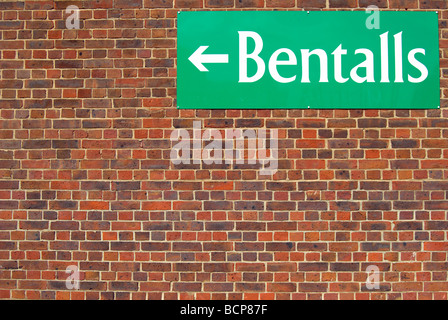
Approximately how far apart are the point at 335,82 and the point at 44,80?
8.03ft

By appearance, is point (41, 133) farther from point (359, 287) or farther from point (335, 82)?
point (359, 287)

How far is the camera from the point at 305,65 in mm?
3109

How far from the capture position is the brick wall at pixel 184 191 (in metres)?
3.06

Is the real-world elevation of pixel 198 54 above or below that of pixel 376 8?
below

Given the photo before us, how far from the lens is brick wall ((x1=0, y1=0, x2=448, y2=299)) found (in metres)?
3.06

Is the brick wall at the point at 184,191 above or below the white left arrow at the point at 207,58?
below

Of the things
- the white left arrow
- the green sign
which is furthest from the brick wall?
the white left arrow

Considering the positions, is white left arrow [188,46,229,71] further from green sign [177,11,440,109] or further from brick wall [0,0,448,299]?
brick wall [0,0,448,299]

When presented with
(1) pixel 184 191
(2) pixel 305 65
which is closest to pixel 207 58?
(2) pixel 305 65

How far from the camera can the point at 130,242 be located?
308 cm

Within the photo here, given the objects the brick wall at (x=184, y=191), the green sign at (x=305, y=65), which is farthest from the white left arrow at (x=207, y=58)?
the brick wall at (x=184, y=191)

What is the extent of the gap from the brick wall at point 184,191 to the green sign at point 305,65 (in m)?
0.10

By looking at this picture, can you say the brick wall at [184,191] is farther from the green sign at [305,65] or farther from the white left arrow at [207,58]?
the white left arrow at [207,58]
